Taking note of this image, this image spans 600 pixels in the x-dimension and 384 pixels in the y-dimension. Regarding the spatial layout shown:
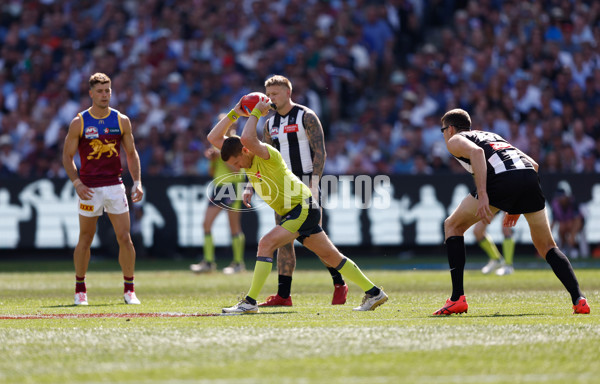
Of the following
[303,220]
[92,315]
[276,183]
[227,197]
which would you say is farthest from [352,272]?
[227,197]

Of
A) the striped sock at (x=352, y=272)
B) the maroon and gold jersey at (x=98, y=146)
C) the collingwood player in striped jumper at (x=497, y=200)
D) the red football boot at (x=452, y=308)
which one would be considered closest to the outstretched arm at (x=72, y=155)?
the maroon and gold jersey at (x=98, y=146)

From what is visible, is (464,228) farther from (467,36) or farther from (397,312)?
(467,36)

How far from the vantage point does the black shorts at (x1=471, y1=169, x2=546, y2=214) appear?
927 centimetres

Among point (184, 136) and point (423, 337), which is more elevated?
point (184, 136)

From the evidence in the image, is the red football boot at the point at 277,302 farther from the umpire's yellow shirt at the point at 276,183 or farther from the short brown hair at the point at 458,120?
the short brown hair at the point at 458,120

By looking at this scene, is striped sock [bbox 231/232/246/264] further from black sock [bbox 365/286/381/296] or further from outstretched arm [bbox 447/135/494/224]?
outstretched arm [bbox 447/135/494/224]

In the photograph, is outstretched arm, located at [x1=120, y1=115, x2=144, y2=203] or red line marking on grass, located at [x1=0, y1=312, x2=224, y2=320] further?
outstretched arm, located at [x1=120, y1=115, x2=144, y2=203]

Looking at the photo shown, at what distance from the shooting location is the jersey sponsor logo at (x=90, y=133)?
11.1 m

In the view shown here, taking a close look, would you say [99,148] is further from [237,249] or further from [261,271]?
[237,249]

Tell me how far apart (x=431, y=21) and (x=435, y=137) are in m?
5.47

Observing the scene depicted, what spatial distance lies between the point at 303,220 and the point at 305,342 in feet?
8.60

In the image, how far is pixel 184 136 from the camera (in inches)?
912

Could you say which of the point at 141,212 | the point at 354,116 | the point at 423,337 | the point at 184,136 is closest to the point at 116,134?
the point at 423,337

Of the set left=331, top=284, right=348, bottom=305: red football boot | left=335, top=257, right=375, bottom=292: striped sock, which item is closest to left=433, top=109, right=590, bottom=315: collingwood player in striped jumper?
left=335, top=257, right=375, bottom=292: striped sock
